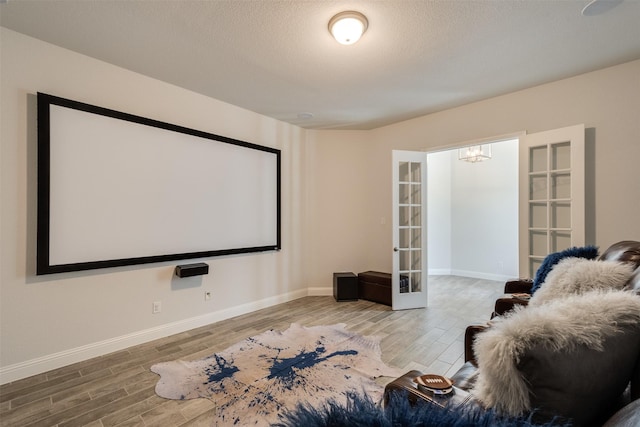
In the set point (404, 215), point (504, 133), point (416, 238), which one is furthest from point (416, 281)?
point (504, 133)

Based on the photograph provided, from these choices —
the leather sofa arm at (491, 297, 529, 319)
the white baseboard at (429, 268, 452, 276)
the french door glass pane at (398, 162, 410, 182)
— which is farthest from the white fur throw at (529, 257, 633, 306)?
the white baseboard at (429, 268, 452, 276)

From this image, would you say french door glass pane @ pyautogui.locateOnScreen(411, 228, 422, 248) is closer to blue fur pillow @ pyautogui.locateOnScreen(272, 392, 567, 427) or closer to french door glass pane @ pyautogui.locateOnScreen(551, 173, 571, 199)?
french door glass pane @ pyautogui.locateOnScreen(551, 173, 571, 199)

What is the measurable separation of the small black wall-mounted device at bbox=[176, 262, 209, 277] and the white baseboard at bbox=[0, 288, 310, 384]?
0.58 meters

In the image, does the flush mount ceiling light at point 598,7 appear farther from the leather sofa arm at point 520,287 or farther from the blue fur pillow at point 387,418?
the blue fur pillow at point 387,418

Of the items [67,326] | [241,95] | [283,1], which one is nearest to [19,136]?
[67,326]

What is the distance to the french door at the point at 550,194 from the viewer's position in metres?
2.90

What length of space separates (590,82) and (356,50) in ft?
8.19

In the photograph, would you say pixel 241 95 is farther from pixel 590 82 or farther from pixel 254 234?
pixel 590 82

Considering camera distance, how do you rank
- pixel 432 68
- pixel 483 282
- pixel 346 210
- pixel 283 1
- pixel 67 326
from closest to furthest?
1. pixel 283 1
2. pixel 67 326
3. pixel 432 68
4. pixel 346 210
5. pixel 483 282

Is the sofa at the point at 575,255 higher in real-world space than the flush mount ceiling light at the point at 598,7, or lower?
lower

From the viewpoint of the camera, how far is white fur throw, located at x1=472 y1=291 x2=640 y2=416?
0.78 m

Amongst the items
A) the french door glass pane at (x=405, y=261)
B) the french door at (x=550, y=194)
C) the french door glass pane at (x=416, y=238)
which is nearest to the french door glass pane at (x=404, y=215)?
the french door glass pane at (x=416, y=238)

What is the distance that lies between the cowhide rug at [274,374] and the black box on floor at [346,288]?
4.37 ft

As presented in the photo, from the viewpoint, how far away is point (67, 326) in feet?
8.25
